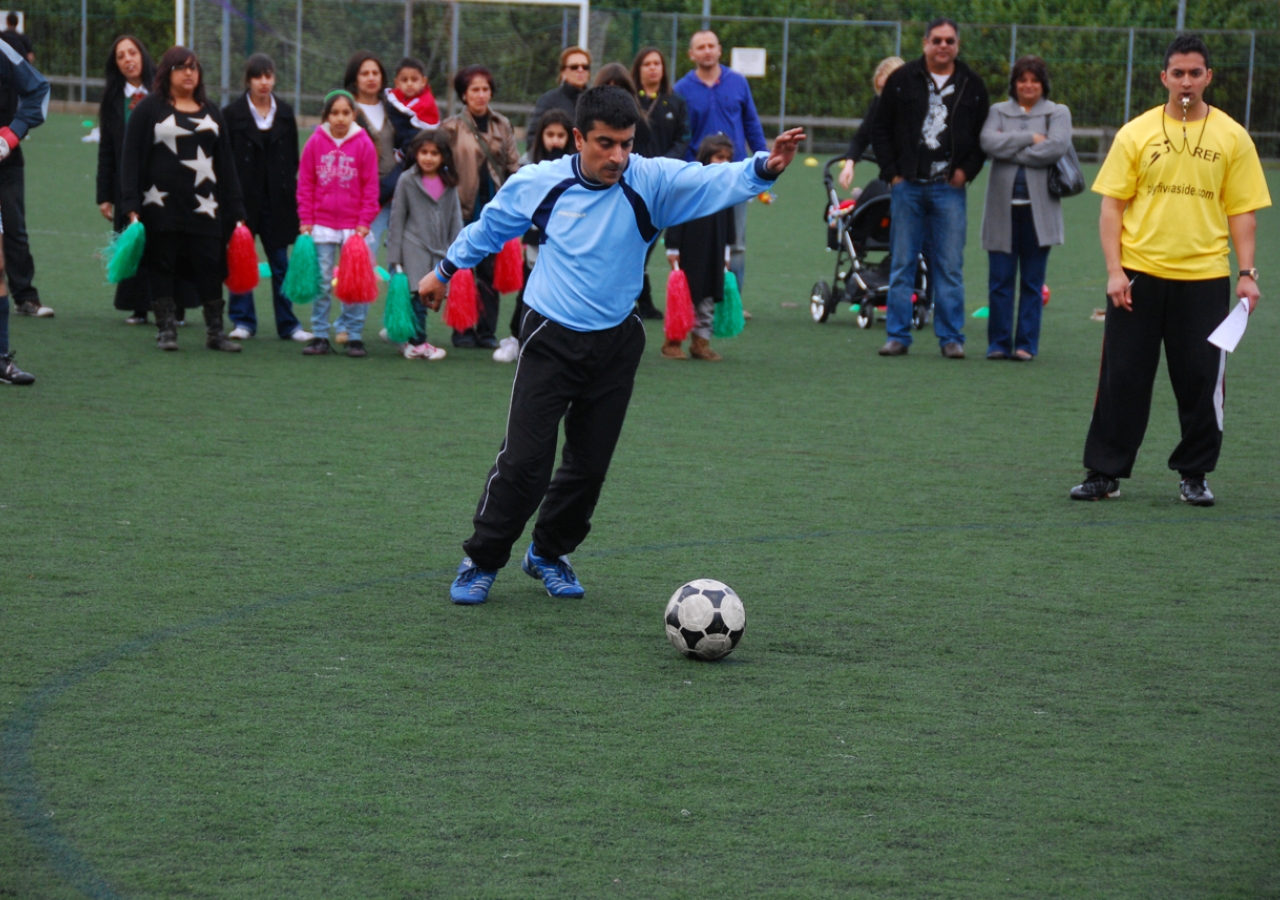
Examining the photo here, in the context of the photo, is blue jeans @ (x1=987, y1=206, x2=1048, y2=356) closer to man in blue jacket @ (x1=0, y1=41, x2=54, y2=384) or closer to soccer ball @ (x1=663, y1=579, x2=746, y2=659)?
man in blue jacket @ (x1=0, y1=41, x2=54, y2=384)

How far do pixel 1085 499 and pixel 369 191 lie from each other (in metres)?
5.27

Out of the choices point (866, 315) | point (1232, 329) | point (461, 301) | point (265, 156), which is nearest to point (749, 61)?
point (866, 315)

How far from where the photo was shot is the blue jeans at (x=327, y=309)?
10312 mm

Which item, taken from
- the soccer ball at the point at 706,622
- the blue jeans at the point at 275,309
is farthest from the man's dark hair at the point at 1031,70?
the soccer ball at the point at 706,622

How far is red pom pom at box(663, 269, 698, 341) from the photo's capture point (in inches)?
400

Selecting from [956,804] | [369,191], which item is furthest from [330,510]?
[369,191]

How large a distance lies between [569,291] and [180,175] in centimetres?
525

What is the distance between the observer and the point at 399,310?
33.0 feet

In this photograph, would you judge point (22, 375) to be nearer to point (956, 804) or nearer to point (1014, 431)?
point (1014, 431)

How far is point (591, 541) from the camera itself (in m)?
6.10

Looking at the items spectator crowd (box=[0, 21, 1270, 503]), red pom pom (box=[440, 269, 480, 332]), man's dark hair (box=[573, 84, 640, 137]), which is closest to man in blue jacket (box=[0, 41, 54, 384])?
spectator crowd (box=[0, 21, 1270, 503])

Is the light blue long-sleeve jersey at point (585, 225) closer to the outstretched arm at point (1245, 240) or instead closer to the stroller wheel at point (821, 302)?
the outstretched arm at point (1245, 240)

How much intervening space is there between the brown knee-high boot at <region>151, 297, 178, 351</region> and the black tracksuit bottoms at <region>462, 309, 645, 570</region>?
18.0 feet

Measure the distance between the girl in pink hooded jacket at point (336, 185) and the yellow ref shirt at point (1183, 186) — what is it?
5.08m
